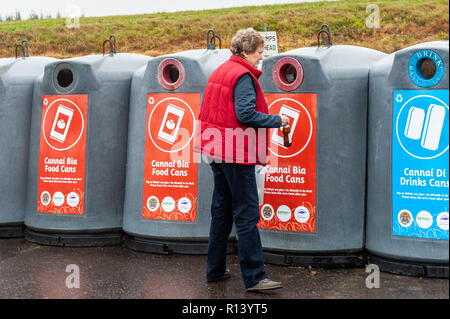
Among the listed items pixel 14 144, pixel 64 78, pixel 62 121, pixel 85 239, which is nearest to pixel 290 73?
pixel 62 121

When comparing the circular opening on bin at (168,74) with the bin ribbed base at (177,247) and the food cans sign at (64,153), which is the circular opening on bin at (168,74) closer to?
the food cans sign at (64,153)

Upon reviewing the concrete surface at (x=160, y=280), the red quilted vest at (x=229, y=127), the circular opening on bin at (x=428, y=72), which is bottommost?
the concrete surface at (x=160, y=280)

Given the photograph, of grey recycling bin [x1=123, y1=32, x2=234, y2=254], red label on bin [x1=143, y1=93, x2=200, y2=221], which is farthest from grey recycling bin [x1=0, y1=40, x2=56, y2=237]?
red label on bin [x1=143, y1=93, x2=200, y2=221]

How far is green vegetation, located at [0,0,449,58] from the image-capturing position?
18.5 metres

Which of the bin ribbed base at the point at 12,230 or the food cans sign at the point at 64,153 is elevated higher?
the food cans sign at the point at 64,153

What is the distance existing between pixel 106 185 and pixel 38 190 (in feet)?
2.02

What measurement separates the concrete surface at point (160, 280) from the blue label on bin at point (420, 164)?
0.36m

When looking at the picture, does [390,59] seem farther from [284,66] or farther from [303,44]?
[303,44]

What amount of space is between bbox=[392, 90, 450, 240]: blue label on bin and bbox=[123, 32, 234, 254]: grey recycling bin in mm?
1368

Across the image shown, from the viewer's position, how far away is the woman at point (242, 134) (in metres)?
3.01

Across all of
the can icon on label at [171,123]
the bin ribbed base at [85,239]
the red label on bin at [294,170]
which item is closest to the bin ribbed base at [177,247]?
the bin ribbed base at [85,239]

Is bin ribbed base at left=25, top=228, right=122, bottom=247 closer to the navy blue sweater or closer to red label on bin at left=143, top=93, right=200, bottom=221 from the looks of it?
red label on bin at left=143, top=93, right=200, bottom=221

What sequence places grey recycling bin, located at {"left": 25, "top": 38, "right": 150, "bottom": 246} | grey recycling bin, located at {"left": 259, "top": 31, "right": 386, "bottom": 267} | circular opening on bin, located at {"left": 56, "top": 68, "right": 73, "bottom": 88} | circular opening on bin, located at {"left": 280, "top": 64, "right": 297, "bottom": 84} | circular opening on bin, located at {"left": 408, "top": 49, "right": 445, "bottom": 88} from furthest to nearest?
circular opening on bin, located at {"left": 56, "top": 68, "right": 73, "bottom": 88}
grey recycling bin, located at {"left": 25, "top": 38, "right": 150, "bottom": 246}
circular opening on bin, located at {"left": 280, "top": 64, "right": 297, "bottom": 84}
grey recycling bin, located at {"left": 259, "top": 31, "right": 386, "bottom": 267}
circular opening on bin, located at {"left": 408, "top": 49, "right": 445, "bottom": 88}

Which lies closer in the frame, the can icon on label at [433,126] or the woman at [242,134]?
the woman at [242,134]
